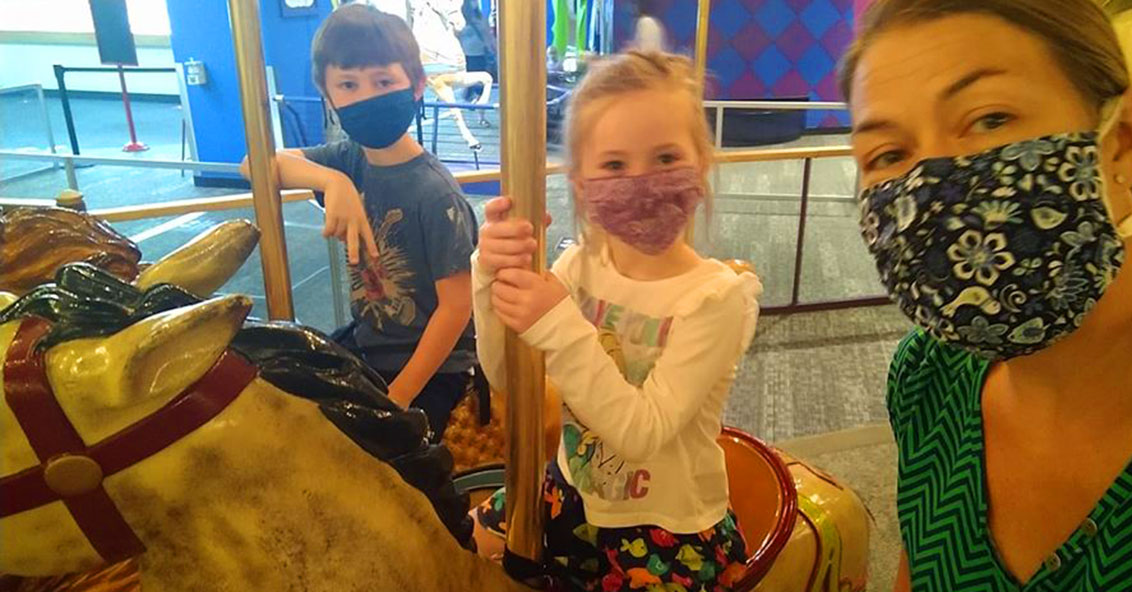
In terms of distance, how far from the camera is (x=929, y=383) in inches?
37.1

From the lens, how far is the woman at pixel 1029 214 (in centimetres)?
62

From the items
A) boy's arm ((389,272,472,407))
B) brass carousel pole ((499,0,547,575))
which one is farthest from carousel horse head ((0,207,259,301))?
Answer: boy's arm ((389,272,472,407))

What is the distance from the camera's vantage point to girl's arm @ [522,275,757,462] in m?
0.76

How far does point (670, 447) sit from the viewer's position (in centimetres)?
100

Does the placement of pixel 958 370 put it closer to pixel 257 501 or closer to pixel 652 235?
pixel 652 235

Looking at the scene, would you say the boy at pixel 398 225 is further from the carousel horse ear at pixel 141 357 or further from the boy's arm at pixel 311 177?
the carousel horse ear at pixel 141 357

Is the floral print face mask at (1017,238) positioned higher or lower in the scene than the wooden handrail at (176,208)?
higher

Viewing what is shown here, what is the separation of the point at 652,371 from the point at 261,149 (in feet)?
1.55

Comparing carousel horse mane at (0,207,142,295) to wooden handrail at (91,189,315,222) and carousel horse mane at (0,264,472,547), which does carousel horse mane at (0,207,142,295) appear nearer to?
carousel horse mane at (0,264,472,547)

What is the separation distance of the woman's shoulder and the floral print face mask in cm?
24

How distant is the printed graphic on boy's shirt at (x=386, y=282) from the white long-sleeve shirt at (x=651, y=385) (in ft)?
1.74

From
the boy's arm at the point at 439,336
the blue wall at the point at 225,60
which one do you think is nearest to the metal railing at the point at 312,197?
the boy's arm at the point at 439,336

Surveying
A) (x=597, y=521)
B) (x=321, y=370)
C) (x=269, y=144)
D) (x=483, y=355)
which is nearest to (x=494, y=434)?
(x=597, y=521)

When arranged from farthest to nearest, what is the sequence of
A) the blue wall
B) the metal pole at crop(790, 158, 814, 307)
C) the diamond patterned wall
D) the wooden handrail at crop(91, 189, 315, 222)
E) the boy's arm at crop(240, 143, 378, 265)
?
the diamond patterned wall → the blue wall → the metal pole at crop(790, 158, 814, 307) → the wooden handrail at crop(91, 189, 315, 222) → the boy's arm at crop(240, 143, 378, 265)
